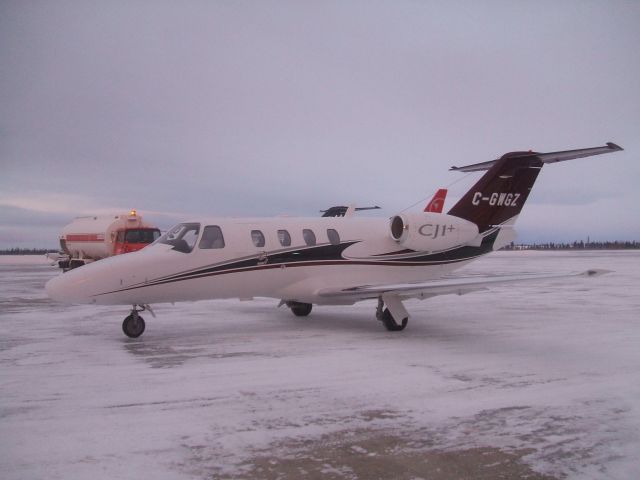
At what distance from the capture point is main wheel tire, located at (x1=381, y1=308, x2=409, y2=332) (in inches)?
446

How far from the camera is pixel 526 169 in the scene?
526 inches

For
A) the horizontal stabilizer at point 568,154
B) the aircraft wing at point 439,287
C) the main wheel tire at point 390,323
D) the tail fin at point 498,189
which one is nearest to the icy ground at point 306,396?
the main wheel tire at point 390,323

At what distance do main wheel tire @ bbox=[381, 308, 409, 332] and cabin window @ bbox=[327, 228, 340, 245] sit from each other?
1925mm

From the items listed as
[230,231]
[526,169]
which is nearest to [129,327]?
[230,231]

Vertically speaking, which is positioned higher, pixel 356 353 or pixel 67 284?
pixel 67 284

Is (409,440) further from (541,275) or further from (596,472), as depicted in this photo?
(541,275)

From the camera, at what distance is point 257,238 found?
11.6 metres

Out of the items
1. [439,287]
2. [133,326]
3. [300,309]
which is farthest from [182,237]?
[439,287]

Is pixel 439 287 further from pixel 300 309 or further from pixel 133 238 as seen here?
pixel 133 238

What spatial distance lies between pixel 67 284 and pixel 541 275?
824 cm

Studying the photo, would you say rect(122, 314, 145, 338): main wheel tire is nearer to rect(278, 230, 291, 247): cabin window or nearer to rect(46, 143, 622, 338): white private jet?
rect(46, 143, 622, 338): white private jet

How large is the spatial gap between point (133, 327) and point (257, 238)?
2.97 m

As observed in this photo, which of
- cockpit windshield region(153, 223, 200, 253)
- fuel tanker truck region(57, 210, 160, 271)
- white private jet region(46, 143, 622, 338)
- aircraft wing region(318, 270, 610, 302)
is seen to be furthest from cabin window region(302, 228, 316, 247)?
fuel tanker truck region(57, 210, 160, 271)

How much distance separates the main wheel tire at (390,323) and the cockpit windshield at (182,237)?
407 cm
